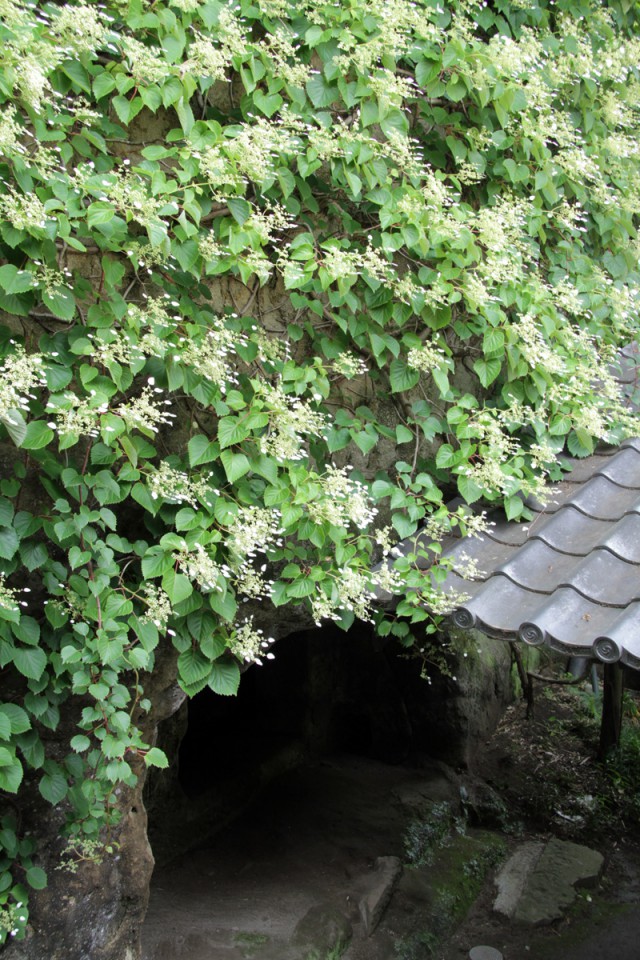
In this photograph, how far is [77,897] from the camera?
2719 mm

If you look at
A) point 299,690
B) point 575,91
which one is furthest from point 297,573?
point 299,690

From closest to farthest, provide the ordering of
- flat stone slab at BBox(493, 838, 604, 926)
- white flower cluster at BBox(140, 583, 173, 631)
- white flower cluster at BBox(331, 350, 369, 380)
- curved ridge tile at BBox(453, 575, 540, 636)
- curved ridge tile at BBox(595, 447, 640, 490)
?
white flower cluster at BBox(140, 583, 173, 631) < curved ridge tile at BBox(453, 575, 540, 636) < white flower cluster at BBox(331, 350, 369, 380) < curved ridge tile at BBox(595, 447, 640, 490) < flat stone slab at BBox(493, 838, 604, 926)

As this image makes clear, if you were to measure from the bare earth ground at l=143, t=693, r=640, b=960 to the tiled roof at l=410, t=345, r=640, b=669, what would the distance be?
103 inches

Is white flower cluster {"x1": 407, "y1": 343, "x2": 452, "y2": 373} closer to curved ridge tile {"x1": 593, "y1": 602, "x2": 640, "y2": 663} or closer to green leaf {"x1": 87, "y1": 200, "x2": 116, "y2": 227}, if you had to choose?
curved ridge tile {"x1": 593, "y1": 602, "x2": 640, "y2": 663}

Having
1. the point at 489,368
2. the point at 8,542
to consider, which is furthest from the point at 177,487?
the point at 489,368

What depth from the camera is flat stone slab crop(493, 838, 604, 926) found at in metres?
5.17

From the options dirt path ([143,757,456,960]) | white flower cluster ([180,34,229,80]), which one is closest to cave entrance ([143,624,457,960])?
dirt path ([143,757,456,960])

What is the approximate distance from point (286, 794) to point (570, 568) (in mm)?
4036

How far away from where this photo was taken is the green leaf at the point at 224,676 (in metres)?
2.61

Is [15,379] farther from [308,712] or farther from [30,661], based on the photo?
[308,712]

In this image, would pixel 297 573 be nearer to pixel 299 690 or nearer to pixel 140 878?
pixel 140 878

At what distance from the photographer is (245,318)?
2.92 metres

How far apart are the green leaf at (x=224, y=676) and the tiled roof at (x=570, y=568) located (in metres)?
0.77

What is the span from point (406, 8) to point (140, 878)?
318cm
